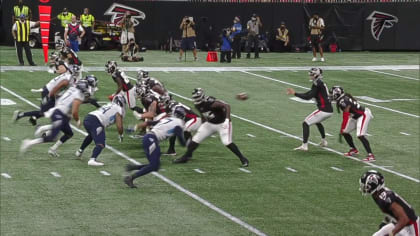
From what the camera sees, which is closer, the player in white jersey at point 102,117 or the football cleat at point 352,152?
the player in white jersey at point 102,117

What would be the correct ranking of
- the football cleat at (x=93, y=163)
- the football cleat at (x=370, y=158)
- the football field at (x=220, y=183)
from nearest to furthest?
the football field at (x=220, y=183) < the football cleat at (x=93, y=163) < the football cleat at (x=370, y=158)

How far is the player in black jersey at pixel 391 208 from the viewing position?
615 inches

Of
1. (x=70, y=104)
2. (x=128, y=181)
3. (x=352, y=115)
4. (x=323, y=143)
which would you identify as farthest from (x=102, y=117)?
(x=323, y=143)

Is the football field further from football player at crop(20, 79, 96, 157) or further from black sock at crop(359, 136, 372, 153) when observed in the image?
Answer: football player at crop(20, 79, 96, 157)

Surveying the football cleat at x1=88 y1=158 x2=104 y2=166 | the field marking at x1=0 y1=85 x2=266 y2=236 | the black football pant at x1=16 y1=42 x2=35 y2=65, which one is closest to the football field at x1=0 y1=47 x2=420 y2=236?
the field marking at x1=0 y1=85 x2=266 y2=236

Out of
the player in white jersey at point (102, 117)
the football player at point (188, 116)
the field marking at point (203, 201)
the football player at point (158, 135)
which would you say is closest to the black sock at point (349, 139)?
the field marking at point (203, 201)

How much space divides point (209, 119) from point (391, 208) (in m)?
5.70

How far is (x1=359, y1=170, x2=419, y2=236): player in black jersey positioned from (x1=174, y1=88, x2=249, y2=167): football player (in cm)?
273

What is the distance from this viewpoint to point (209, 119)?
11328 mm

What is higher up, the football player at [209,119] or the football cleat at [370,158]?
the football player at [209,119]

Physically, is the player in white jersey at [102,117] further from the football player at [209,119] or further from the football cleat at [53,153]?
the football cleat at [53,153]

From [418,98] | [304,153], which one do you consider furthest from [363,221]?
[418,98]

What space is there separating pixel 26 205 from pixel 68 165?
4.27 metres

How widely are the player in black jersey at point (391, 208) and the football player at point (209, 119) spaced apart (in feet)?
8.95
